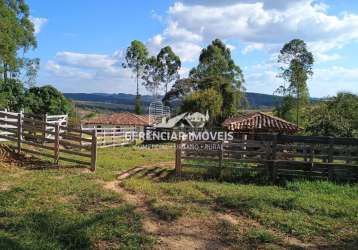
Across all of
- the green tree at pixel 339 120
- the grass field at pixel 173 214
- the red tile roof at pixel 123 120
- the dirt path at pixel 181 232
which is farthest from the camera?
the red tile roof at pixel 123 120

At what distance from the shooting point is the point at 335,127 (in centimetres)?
2780

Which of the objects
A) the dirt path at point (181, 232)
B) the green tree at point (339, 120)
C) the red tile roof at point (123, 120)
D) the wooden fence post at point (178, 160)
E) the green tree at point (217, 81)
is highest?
the green tree at point (217, 81)

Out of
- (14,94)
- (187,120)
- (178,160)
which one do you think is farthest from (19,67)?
(178,160)

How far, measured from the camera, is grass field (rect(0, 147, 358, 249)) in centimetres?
725

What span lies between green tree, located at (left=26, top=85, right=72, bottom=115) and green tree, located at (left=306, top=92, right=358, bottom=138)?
2565cm

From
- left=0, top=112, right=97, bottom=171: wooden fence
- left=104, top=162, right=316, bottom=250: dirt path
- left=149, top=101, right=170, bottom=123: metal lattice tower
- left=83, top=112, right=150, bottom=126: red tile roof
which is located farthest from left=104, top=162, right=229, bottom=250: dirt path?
left=83, top=112, right=150, bottom=126: red tile roof

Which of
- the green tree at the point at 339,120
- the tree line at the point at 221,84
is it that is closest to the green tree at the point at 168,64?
the tree line at the point at 221,84

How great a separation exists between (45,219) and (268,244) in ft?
13.4

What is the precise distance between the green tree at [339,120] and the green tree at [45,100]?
84.2 feet

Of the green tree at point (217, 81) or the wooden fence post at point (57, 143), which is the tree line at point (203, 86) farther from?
the wooden fence post at point (57, 143)

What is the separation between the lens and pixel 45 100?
43.9 meters

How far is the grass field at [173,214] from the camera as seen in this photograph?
7.25 m

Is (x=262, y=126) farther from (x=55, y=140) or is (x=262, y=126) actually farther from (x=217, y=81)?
(x=217, y=81)

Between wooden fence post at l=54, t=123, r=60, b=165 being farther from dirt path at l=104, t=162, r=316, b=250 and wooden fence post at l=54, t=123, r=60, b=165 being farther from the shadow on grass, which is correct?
the shadow on grass
